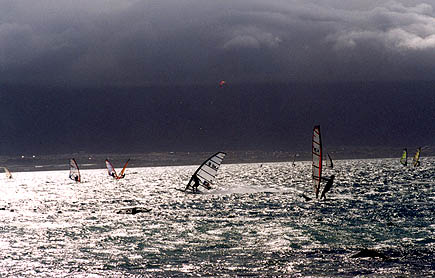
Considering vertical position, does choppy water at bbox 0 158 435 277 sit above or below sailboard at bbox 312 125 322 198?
below

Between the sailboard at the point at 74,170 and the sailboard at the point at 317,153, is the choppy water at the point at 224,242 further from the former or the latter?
the sailboard at the point at 74,170

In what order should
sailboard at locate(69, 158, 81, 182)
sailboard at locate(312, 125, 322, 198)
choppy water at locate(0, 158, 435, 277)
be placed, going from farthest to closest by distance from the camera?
1. sailboard at locate(69, 158, 81, 182)
2. sailboard at locate(312, 125, 322, 198)
3. choppy water at locate(0, 158, 435, 277)

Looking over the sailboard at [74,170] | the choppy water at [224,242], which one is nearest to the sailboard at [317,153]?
the choppy water at [224,242]

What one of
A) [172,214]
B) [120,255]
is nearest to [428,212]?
[172,214]

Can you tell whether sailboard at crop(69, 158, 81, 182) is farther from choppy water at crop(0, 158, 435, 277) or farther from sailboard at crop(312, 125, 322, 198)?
sailboard at crop(312, 125, 322, 198)

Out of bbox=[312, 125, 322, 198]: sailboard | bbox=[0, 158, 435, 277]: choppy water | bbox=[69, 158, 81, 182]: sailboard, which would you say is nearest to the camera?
bbox=[0, 158, 435, 277]: choppy water

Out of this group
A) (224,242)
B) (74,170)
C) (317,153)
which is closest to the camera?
(224,242)

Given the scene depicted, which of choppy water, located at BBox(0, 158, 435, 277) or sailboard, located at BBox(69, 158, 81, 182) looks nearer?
choppy water, located at BBox(0, 158, 435, 277)

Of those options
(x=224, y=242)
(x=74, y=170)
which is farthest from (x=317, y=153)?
(x=74, y=170)

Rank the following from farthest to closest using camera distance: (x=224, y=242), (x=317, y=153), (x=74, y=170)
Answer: (x=74, y=170) → (x=317, y=153) → (x=224, y=242)

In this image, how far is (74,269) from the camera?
885 inches

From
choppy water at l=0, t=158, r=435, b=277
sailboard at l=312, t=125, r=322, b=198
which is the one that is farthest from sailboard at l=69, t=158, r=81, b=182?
sailboard at l=312, t=125, r=322, b=198

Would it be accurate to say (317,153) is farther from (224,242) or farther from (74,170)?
(74,170)

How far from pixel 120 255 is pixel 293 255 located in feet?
27.9
